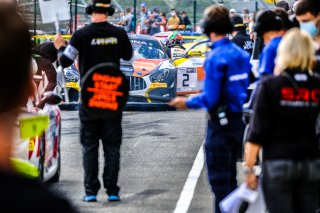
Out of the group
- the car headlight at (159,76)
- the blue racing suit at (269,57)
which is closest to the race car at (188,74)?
the car headlight at (159,76)

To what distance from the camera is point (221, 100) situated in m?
7.79

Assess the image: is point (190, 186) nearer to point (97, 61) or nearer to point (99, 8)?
point (97, 61)

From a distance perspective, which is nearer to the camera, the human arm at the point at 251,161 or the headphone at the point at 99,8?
the human arm at the point at 251,161

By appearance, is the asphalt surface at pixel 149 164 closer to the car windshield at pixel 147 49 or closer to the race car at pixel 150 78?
the race car at pixel 150 78

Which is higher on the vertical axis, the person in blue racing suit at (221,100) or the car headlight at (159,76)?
the person in blue racing suit at (221,100)

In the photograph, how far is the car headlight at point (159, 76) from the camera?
856 inches

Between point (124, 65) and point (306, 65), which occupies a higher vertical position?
point (306, 65)

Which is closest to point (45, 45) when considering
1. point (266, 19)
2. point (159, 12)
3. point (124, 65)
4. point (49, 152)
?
point (49, 152)

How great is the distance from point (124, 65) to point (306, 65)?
1595 cm

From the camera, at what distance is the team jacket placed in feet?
25.1

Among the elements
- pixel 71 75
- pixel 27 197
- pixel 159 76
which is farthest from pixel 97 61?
pixel 159 76

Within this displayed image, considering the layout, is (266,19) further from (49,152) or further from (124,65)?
(124,65)

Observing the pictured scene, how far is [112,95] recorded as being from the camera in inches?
379

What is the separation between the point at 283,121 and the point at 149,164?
7.27m
